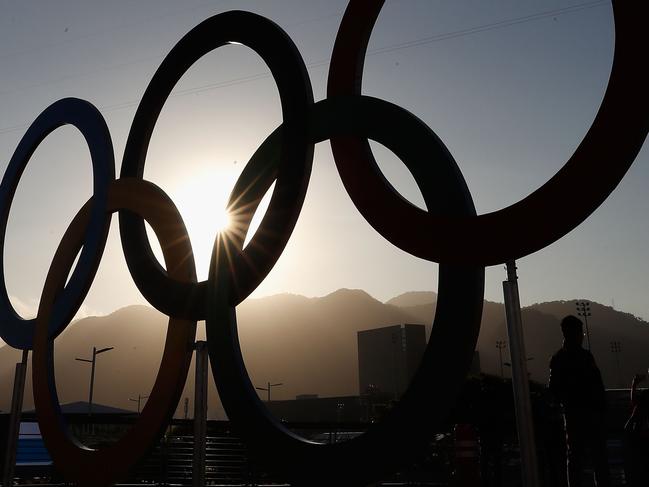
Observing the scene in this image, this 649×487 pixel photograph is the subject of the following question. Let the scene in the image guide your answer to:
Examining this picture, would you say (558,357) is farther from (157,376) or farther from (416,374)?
(157,376)

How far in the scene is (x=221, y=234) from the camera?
20.2 feet

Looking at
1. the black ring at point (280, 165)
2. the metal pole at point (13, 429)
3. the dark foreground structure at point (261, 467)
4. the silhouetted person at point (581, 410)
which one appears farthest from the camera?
the metal pole at point (13, 429)

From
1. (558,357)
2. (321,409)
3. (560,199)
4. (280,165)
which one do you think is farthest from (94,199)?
(321,409)

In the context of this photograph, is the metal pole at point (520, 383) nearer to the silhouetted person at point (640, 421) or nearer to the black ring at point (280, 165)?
the black ring at point (280, 165)

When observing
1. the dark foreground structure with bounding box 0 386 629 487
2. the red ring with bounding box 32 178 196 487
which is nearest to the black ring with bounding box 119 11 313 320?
the red ring with bounding box 32 178 196 487

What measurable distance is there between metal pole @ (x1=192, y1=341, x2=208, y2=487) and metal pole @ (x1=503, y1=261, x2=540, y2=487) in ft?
9.92

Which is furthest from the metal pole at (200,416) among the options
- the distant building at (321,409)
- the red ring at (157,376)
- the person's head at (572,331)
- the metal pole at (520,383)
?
the distant building at (321,409)

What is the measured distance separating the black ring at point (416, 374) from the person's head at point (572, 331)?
74.1 inches

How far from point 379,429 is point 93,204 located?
5.20 metres

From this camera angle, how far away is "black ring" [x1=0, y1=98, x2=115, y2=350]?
7.62 meters

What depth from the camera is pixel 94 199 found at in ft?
25.8

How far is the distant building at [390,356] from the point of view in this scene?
96562 mm

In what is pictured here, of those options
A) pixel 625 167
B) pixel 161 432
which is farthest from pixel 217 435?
pixel 625 167

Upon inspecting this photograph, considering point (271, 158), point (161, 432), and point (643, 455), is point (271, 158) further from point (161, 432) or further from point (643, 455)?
point (643, 455)
